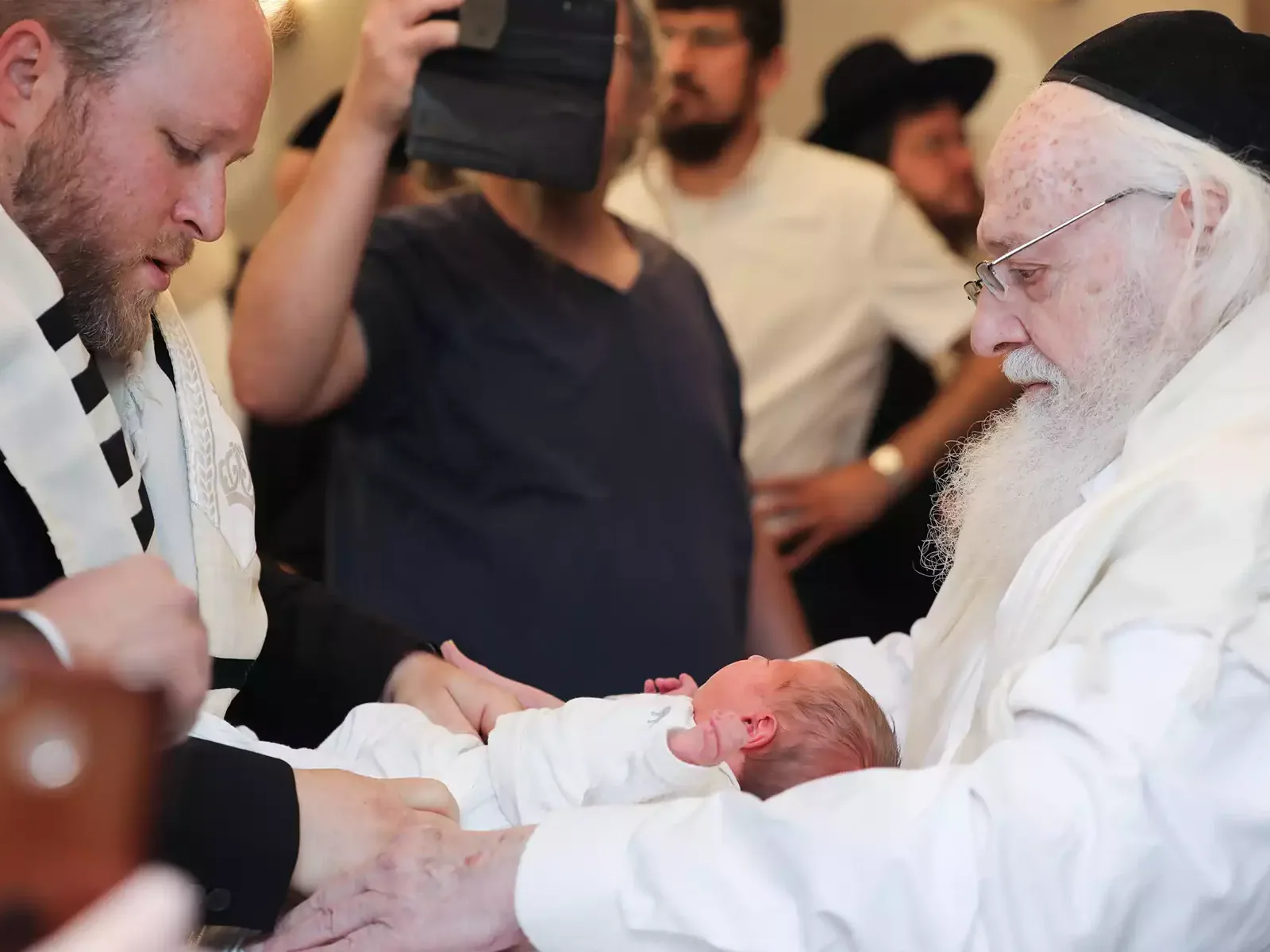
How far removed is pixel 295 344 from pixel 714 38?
183cm

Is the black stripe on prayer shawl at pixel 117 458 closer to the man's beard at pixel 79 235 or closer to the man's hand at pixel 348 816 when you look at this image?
the man's beard at pixel 79 235

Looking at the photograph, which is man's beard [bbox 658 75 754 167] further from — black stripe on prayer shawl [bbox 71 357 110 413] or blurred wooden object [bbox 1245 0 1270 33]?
black stripe on prayer shawl [bbox 71 357 110 413]

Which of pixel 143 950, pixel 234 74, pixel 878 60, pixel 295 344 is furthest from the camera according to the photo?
pixel 878 60

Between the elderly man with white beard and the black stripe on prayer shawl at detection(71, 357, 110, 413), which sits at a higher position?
the black stripe on prayer shawl at detection(71, 357, 110, 413)

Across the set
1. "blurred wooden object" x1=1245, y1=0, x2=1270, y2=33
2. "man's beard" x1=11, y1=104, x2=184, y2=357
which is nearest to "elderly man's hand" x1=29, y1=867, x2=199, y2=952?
"man's beard" x1=11, y1=104, x2=184, y2=357

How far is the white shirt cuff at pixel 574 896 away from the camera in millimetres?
1446

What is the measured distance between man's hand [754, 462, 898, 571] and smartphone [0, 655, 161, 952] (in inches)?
110

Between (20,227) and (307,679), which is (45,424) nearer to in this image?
(20,227)

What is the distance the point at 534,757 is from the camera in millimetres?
1812

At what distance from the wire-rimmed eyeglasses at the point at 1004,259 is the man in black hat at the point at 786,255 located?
63.0 inches

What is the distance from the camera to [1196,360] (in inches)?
66.8

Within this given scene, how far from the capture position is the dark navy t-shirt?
262 centimetres

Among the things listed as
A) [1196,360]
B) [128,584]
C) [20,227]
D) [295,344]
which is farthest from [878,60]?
[128,584]

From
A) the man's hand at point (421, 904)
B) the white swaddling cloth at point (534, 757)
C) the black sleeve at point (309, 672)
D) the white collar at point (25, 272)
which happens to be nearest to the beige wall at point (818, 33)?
the black sleeve at point (309, 672)
